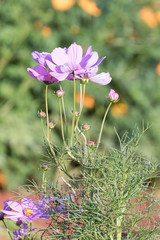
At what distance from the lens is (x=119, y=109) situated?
3.68 metres

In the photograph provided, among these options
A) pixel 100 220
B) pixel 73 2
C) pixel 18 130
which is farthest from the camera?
pixel 73 2

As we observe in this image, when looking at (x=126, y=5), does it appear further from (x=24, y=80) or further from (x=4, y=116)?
(x=4, y=116)

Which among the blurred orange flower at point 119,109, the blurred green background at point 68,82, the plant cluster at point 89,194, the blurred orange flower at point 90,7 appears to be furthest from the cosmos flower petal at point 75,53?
the blurred orange flower at point 90,7

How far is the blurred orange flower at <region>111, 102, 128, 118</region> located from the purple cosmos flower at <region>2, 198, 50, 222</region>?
2796mm

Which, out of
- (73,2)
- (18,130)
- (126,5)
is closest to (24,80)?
(18,130)

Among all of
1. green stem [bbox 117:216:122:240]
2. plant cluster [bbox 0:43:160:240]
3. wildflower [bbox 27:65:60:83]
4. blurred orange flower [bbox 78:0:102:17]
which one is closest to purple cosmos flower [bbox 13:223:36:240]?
plant cluster [bbox 0:43:160:240]

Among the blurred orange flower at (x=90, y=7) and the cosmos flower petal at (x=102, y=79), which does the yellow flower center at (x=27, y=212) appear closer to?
the cosmos flower petal at (x=102, y=79)

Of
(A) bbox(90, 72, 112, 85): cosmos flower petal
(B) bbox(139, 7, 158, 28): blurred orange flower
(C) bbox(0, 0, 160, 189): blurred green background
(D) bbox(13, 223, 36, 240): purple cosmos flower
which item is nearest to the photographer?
(D) bbox(13, 223, 36, 240): purple cosmos flower

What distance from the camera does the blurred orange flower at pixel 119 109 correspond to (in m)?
3.63

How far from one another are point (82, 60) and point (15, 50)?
2862 millimetres

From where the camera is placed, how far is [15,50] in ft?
11.9

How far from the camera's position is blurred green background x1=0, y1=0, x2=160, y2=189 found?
3580mm

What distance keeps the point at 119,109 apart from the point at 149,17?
89cm

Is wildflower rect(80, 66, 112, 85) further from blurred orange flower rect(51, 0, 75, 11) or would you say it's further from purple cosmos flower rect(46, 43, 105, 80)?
blurred orange flower rect(51, 0, 75, 11)
